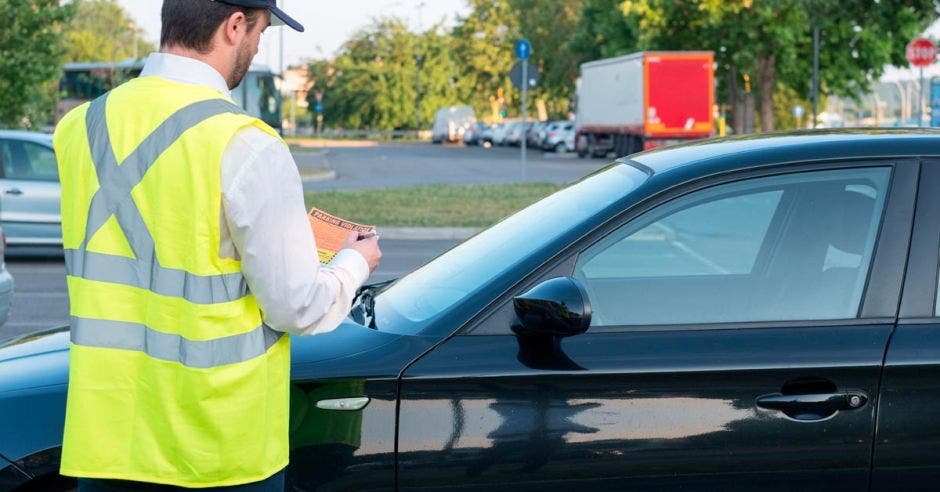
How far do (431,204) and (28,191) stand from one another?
870 centimetres

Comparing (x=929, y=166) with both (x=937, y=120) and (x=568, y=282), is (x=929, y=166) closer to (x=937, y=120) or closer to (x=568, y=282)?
(x=568, y=282)

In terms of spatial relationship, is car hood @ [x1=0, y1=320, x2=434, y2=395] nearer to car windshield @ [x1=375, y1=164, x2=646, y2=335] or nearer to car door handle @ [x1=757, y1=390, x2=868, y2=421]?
car windshield @ [x1=375, y1=164, x2=646, y2=335]

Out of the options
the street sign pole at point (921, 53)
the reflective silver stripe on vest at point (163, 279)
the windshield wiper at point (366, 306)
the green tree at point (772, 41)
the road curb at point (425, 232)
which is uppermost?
the green tree at point (772, 41)

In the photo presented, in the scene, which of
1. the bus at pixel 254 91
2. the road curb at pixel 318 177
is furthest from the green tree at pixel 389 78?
the road curb at pixel 318 177

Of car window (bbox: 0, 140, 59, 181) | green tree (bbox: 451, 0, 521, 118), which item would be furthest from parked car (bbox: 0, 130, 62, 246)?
green tree (bbox: 451, 0, 521, 118)

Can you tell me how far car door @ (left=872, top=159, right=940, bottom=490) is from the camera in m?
3.30

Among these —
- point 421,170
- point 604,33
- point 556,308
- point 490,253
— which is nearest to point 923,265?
point 556,308

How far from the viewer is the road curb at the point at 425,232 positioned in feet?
59.5

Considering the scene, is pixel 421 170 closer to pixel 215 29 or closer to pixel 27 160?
pixel 27 160

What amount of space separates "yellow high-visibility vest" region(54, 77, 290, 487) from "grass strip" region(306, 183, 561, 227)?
50.7ft

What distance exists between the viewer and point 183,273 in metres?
2.49

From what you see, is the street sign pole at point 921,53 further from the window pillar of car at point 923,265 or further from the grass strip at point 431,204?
the window pillar of car at point 923,265

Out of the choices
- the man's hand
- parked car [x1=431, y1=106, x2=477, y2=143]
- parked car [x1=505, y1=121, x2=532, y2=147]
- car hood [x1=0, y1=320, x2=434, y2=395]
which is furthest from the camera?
parked car [x1=431, y1=106, x2=477, y2=143]

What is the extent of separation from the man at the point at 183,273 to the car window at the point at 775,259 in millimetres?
1195
